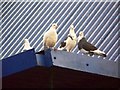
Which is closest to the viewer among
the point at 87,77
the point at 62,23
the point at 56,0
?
the point at 87,77

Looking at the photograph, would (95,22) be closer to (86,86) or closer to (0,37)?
(0,37)

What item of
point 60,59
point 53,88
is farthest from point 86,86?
point 60,59

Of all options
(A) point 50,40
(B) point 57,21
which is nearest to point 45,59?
(A) point 50,40

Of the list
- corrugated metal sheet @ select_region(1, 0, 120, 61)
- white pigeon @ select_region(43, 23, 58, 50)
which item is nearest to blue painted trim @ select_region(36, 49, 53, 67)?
white pigeon @ select_region(43, 23, 58, 50)

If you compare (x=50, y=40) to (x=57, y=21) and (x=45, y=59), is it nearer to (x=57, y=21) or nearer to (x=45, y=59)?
(x=45, y=59)

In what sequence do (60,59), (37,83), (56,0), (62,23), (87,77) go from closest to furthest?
(60,59) → (87,77) → (37,83) → (62,23) → (56,0)

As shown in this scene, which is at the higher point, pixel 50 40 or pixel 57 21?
pixel 50 40

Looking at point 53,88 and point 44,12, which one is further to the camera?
point 44,12

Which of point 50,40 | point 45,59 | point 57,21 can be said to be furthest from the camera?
point 57,21

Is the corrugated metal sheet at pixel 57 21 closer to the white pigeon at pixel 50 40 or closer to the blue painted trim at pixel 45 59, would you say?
the white pigeon at pixel 50 40

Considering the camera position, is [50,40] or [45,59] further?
[50,40]
